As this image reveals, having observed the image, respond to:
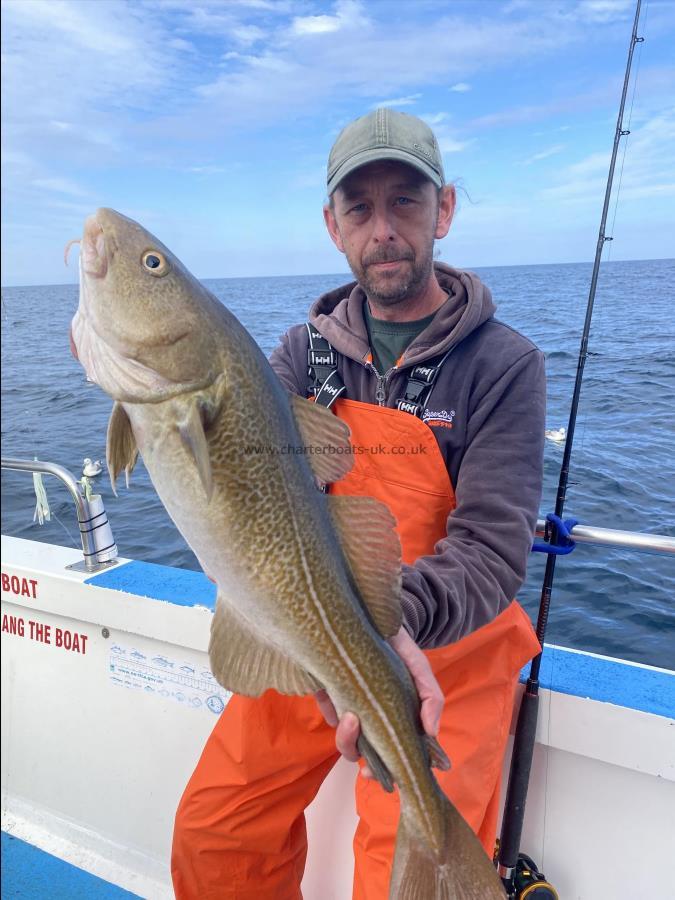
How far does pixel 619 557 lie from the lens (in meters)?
6.86

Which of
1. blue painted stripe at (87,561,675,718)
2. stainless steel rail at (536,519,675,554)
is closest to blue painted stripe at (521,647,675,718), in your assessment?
blue painted stripe at (87,561,675,718)

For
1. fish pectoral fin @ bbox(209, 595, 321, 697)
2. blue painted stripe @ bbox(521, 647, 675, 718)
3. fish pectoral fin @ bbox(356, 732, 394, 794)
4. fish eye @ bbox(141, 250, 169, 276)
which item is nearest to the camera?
fish eye @ bbox(141, 250, 169, 276)

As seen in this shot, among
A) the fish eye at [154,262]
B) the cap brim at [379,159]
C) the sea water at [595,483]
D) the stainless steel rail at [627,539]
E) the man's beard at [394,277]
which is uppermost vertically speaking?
the cap brim at [379,159]

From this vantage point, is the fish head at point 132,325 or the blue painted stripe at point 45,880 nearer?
the fish head at point 132,325

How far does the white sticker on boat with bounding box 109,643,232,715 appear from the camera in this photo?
342cm

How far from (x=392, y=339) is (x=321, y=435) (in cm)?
130

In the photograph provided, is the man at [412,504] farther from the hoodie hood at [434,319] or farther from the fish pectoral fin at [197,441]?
the fish pectoral fin at [197,441]

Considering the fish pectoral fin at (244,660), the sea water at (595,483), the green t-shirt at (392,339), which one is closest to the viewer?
the fish pectoral fin at (244,660)

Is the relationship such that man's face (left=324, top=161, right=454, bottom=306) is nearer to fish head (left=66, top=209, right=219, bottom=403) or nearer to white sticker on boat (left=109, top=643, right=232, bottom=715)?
fish head (left=66, top=209, right=219, bottom=403)

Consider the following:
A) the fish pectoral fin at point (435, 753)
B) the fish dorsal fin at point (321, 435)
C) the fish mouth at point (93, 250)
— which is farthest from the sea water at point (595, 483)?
the fish pectoral fin at point (435, 753)

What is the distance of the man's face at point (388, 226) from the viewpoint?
2.85 m

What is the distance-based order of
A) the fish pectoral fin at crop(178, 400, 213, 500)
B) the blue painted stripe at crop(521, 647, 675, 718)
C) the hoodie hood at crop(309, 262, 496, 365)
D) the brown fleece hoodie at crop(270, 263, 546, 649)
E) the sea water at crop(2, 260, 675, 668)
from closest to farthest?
the fish pectoral fin at crop(178, 400, 213, 500) → the brown fleece hoodie at crop(270, 263, 546, 649) → the blue painted stripe at crop(521, 647, 675, 718) → the hoodie hood at crop(309, 262, 496, 365) → the sea water at crop(2, 260, 675, 668)

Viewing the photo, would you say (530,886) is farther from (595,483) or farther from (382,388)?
(595,483)

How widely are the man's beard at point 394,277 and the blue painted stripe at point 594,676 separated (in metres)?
1.84
